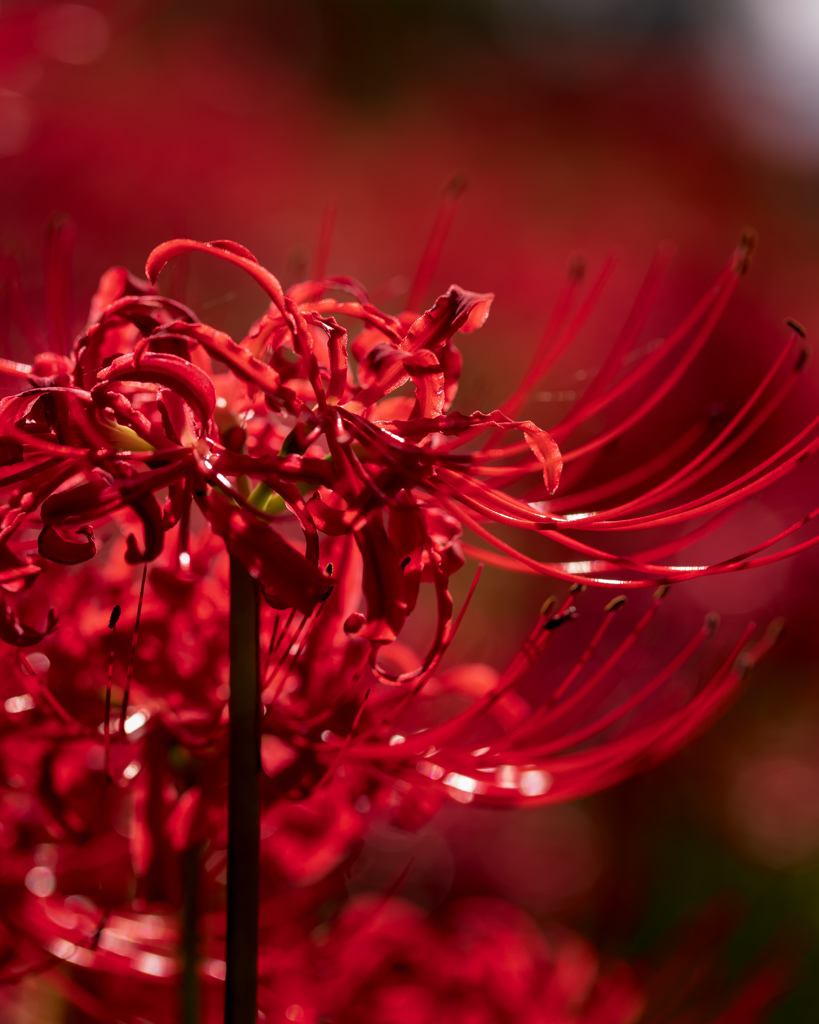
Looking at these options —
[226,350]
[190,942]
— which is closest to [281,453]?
[226,350]

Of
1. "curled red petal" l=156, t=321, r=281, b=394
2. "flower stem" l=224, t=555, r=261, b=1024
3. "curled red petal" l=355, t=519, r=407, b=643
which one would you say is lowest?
"flower stem" l=224, t=555, r=261, b=1024

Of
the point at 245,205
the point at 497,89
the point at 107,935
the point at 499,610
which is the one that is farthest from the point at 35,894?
the point at 497,89

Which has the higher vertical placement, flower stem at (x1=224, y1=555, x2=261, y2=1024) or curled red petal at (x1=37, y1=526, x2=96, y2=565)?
curled red petal at (x1=37, y1=526, x2=96, y2=565)

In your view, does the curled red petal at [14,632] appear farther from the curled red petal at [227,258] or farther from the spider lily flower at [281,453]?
the curled red petal at [227,258]

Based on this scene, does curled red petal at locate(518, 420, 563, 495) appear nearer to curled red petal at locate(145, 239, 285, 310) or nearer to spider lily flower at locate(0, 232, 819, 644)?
spider lily flower at locate(0, 232, 819, 644)

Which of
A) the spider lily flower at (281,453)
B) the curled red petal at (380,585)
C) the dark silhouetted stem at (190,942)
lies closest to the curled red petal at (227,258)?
the spider lily flower at (281,453)

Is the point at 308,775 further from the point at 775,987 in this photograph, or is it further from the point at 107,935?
the point at 775,987

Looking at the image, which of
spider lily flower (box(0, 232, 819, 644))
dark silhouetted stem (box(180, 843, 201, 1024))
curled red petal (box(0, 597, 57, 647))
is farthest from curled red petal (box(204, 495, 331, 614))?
dark silhouetted stem (box(180, 843, 201, 1024))

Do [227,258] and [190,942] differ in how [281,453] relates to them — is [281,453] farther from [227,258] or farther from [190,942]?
[190,942]
